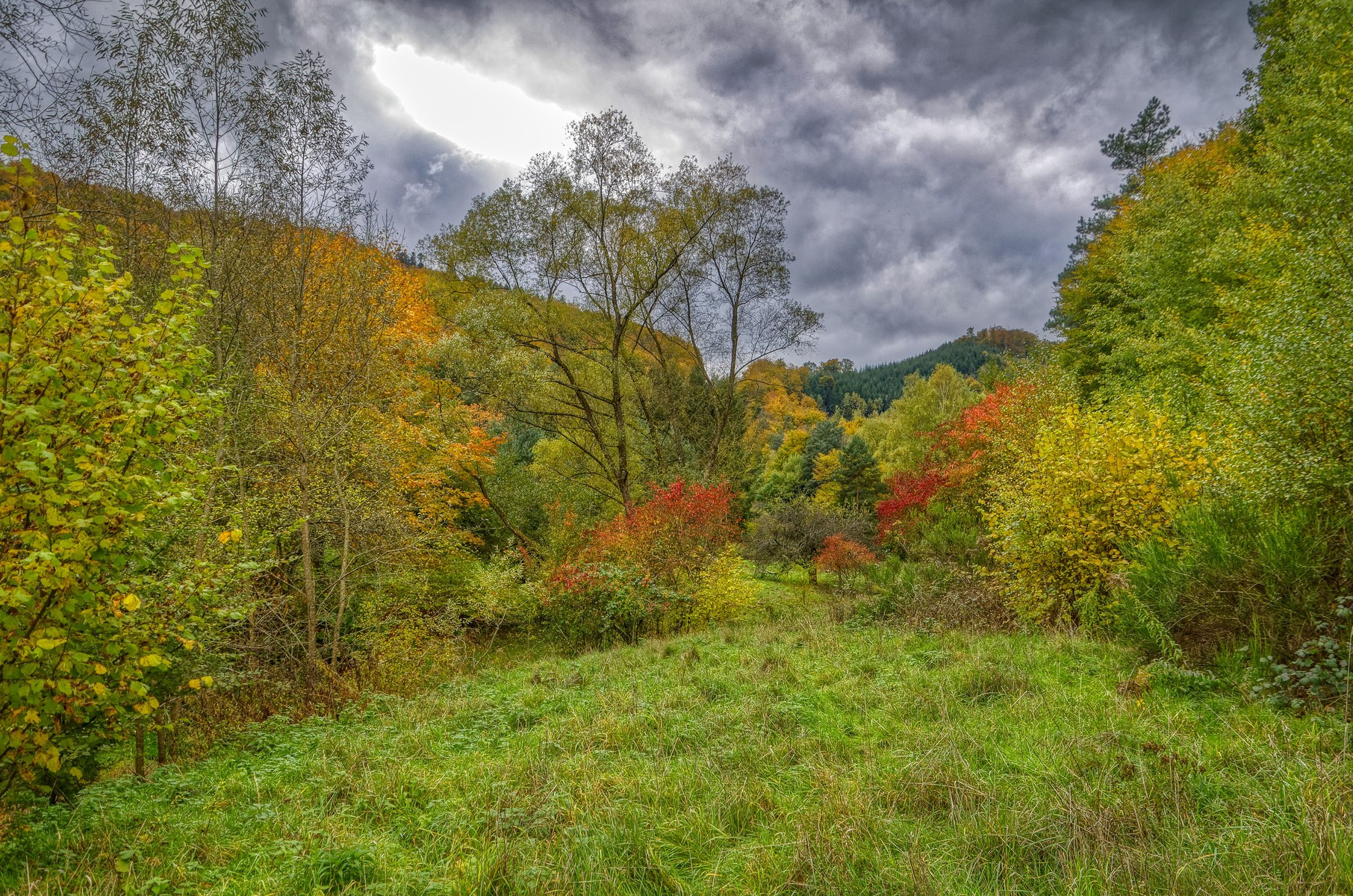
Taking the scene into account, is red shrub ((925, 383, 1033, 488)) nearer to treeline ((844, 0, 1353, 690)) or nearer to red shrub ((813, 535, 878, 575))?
treeline ((844, 0, 1353, 690))

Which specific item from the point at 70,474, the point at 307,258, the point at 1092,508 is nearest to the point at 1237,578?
the point at 1092,508

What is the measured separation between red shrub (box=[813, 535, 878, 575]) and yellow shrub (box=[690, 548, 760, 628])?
166 inches

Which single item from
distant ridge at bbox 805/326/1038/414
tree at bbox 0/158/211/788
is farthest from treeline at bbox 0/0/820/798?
distant ridge at bbox 805/326/1038/414

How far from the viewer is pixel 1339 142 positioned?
375 inches

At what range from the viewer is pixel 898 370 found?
5044 inches

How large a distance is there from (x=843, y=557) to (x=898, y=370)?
123545 mm

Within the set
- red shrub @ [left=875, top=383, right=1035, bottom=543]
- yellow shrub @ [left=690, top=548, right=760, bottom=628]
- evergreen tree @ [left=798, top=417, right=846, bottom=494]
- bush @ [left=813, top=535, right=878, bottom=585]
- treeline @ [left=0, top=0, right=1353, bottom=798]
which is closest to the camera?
treeline @ [left=0, top=0, right=1353, bottom=798]

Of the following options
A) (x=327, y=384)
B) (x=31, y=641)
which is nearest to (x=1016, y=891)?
(x=31, y=641)

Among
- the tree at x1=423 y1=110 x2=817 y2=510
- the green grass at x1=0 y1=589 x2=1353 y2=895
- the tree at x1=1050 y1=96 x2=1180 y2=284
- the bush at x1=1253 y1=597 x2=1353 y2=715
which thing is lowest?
the green grass at x1=0 y1=589 x2=1353 y2=895

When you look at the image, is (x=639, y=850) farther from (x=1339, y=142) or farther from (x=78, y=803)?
(x=1339, y=142)

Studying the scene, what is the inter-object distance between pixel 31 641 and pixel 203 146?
762cm

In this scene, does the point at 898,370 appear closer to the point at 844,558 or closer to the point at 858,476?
the point at 858,476

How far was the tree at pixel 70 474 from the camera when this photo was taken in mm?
2439

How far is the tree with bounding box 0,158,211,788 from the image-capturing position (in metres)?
2.44
